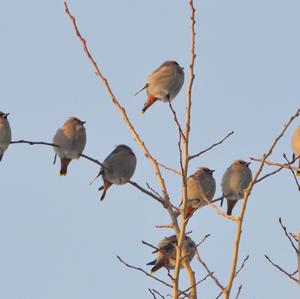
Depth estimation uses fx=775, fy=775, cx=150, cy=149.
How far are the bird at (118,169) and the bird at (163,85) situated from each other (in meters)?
0.67

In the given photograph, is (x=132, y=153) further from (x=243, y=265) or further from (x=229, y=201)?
(x=243, y=265)

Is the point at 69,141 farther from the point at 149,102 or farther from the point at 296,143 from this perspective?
the point at 296,143

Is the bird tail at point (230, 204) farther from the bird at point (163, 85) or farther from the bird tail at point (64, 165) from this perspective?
the bird tail at point (64, 165)

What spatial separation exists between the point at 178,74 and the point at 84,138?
1.52 metres

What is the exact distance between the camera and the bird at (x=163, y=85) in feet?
29.0

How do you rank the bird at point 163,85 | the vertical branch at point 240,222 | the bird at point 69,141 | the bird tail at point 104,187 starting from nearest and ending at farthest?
the vertical branch at point 240,222, the bird at point 69,141, the bird tail at point 104,187, the bird at point 163,85

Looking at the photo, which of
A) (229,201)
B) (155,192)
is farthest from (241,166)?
(155,192)

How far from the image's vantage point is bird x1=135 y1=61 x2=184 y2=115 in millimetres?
8844

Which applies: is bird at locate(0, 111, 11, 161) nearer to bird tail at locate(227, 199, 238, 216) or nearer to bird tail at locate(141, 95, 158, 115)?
bird tail at locate(141, 95, 158, 115)

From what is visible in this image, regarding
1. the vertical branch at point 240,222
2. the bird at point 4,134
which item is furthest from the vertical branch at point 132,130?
the bird at point 4,134

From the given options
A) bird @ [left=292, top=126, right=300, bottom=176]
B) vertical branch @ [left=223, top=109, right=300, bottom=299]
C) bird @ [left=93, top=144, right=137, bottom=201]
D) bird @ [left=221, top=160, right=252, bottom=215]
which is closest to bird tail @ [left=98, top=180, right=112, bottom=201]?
bird @ [left=93, top=144, right=137, bottom=201]

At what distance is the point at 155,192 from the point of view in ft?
16.6

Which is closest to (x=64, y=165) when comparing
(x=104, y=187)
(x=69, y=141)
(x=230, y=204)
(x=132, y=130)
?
(x=69, y=141)

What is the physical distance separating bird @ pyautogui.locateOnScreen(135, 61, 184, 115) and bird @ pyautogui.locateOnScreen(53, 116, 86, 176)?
930 mm
